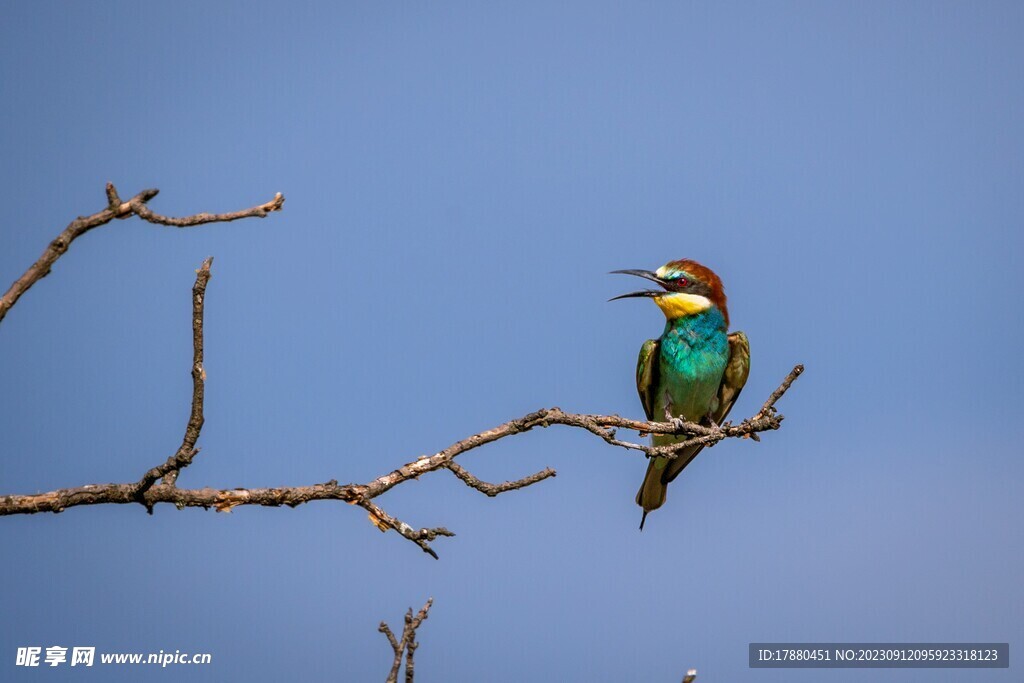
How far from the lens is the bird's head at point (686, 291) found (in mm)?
7898

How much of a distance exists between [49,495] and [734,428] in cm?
332

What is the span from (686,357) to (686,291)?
18.7 inches

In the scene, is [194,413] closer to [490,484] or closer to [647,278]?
A: [490,484]

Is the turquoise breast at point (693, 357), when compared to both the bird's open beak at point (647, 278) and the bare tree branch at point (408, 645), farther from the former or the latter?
the bare tree branch at point (408, 645)

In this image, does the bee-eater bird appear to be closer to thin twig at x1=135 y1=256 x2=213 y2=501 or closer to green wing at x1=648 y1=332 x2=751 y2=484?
green wing at x1=648 y1=332 x2=751 y2=484

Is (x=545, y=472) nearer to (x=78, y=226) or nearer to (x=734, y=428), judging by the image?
(x=78, y=226)

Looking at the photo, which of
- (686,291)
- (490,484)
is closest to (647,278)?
(686,291)

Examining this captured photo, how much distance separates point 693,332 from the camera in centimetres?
785

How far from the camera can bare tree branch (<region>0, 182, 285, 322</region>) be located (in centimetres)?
277

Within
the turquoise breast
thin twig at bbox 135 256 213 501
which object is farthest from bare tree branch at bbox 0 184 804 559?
the turquoise breast

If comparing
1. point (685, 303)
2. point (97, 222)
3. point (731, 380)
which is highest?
point (685, 303)

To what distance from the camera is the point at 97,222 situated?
110 inches

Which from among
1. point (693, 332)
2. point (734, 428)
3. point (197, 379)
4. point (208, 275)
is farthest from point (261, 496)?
point (693, 332)

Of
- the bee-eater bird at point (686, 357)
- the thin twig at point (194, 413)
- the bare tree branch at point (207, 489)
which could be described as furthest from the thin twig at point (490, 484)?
the bee-eater bird at point (686, 357)
